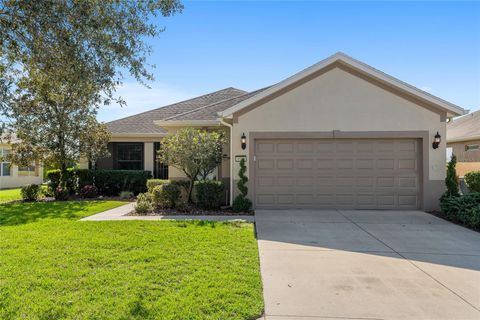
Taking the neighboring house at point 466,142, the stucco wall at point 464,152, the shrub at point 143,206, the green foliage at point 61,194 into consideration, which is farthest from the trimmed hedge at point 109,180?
the stucco wall at point 464,152

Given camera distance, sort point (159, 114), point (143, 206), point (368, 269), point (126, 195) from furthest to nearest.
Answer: point (159, 114)
point (126, 195)
point (143, 206)
point (368, 269)

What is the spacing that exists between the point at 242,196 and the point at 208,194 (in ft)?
3.77

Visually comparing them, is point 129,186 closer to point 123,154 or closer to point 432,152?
point 123,154

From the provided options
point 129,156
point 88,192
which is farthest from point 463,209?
point 129,156

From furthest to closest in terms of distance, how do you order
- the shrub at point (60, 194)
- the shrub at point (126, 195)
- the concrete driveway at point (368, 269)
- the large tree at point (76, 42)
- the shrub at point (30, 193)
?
the shrub at point (126, 195)
the shrub at point (60, 194)
the shrub at point (30, 193)
the large tree at point (76, 42)
the concrete driveway at point (368, 269)

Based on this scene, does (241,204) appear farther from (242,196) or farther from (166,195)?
(166,195)

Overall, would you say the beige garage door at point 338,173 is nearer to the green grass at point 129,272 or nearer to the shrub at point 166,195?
the shrub at point 166,195

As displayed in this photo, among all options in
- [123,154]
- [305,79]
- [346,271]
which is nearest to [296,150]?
[305,79]

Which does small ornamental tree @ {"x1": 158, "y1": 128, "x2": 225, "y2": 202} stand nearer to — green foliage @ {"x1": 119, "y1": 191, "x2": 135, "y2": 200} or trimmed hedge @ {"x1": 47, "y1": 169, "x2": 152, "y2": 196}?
green foliage @ {"x1": 119, "y1": 191, "x2": 135, "y2": 200}

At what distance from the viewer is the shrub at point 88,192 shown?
14.1 metres

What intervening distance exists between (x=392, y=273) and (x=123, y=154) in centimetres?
1500

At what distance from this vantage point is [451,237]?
6871 millimetres

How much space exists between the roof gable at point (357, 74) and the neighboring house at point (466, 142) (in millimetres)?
7972

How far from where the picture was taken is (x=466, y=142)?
18.6m
